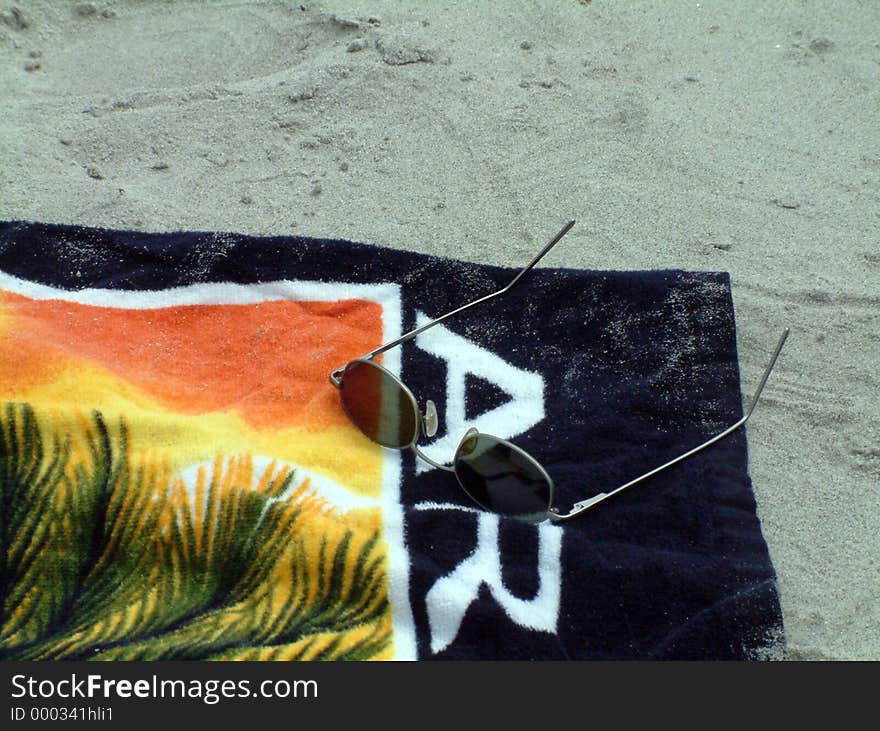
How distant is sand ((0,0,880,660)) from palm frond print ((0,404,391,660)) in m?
0.64

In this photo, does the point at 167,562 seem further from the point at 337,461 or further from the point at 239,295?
the point at 239,295

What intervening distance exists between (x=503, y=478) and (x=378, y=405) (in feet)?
0.74

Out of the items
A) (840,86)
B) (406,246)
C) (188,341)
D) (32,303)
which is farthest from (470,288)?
→ (840,86)

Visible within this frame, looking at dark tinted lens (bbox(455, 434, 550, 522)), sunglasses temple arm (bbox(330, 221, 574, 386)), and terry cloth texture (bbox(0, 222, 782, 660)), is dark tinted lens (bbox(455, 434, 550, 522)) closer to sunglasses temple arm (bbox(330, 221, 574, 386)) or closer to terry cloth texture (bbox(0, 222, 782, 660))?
terry cloth texture (bbox(0, 222, 782, 660))

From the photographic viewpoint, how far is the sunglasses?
51.6 inches

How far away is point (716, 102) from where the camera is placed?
2012mm

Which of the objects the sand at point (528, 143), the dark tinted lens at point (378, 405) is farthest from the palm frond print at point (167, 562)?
the sand at point (528, 143)

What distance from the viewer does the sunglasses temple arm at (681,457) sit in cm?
134

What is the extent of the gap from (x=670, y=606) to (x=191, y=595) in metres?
0.66

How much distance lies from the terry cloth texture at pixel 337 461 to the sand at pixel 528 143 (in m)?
0.18

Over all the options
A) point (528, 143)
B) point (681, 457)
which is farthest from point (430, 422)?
point (528, 143)

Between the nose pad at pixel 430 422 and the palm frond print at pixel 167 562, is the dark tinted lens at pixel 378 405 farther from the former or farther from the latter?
the palm frond print at pixel 167 562

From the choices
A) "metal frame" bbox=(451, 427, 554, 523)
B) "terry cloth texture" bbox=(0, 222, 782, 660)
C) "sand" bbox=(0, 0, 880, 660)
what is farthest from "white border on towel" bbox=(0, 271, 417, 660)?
"sand" bbox=(0, 0, 880, 660)

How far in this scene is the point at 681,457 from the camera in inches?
55.6
